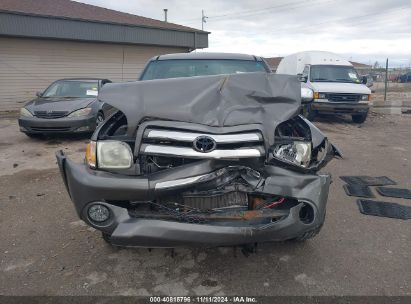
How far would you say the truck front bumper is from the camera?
2.36 metres

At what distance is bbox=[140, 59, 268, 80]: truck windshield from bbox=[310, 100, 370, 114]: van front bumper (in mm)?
7132

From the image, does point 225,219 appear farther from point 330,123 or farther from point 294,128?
point 330,123

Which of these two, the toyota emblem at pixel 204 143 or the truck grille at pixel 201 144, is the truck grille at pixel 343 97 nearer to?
the truck grille at pixel 201 144

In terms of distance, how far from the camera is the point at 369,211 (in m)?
4.23

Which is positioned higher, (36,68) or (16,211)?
(36,68)

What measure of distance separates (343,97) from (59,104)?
8366mm

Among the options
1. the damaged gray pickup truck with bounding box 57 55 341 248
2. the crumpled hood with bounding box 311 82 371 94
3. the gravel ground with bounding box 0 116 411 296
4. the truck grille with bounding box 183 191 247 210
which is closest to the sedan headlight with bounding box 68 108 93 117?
the gravel ground with bounding box 0 116 411 296

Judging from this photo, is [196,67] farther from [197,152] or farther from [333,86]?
[333,86]

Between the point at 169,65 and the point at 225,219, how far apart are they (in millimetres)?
2844

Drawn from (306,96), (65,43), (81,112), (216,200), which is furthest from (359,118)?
(65,43)

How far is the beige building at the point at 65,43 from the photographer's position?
1437 cm

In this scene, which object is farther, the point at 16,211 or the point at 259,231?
the point at 16,211

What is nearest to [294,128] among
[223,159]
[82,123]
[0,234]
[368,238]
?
[223,159]

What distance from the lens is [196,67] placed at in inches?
186
